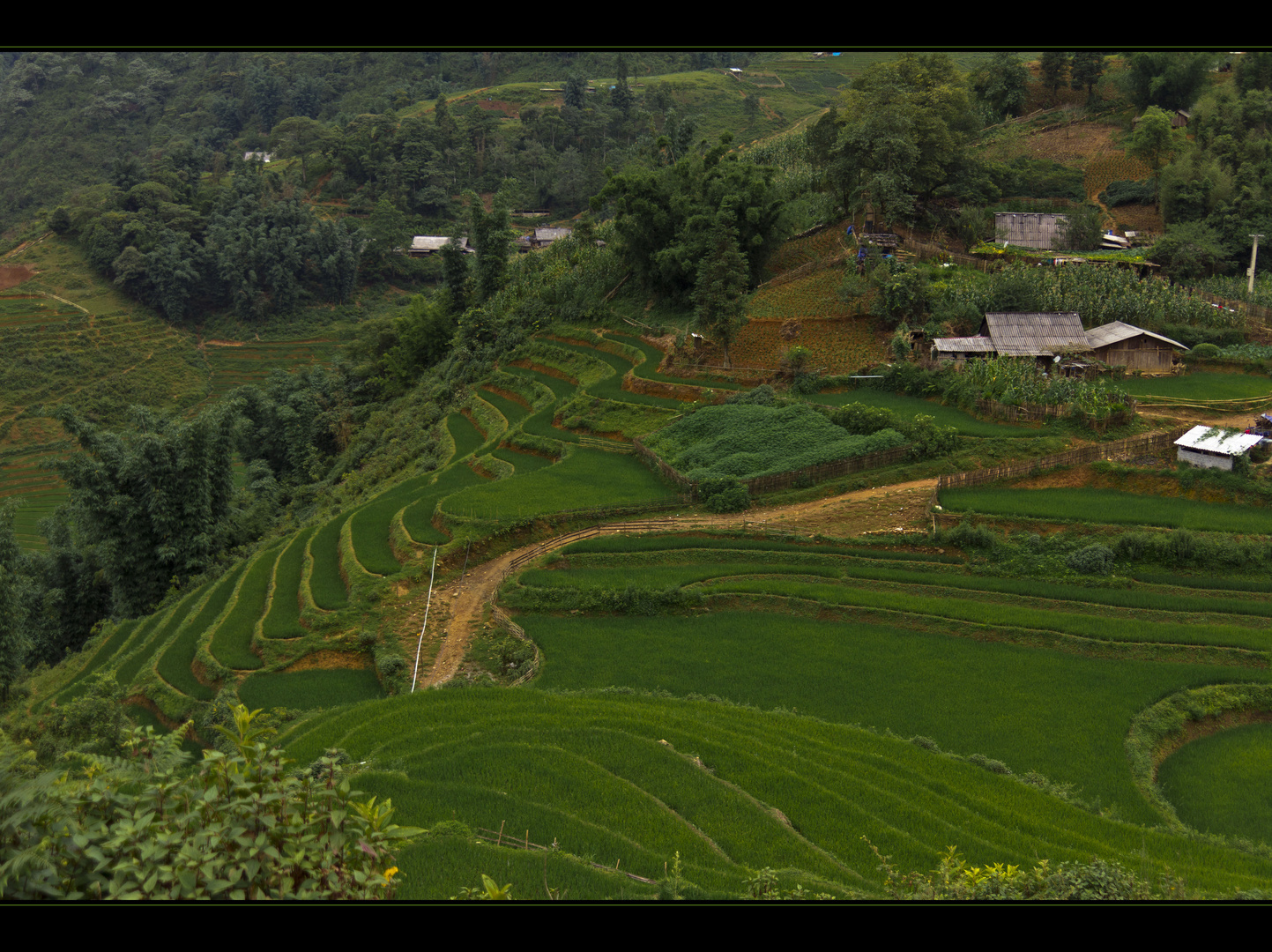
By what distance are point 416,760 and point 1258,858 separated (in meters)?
13.9

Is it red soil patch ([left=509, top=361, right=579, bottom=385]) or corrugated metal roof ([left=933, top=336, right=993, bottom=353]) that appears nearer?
corrugated metal roof ([left=933, top=336, right=993, bottom=353])

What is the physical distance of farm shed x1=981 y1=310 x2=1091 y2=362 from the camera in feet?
124

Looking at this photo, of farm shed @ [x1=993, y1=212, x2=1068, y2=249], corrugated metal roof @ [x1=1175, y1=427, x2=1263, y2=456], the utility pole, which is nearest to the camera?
corrugated metal roof @ [x1=1175, y1=427, x2=1263, y2=456]

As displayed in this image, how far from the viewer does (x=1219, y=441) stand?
→ 28.5 metres

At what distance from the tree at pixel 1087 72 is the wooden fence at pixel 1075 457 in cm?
4614

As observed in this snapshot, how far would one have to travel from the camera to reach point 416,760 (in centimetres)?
1600

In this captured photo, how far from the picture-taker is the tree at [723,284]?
39188 mm

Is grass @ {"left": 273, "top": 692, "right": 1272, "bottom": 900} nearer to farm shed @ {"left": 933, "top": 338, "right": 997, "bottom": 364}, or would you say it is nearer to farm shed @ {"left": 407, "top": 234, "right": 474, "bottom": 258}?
farm shed @ {"left": 933, "top": 338, "right": 997, "bottom": 364}

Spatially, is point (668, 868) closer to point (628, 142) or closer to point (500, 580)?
point (500, 580)

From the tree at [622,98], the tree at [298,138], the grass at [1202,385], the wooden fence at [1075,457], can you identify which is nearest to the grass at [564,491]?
the wooden fence at [1075,457]

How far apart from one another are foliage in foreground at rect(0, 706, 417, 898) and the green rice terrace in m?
4.56

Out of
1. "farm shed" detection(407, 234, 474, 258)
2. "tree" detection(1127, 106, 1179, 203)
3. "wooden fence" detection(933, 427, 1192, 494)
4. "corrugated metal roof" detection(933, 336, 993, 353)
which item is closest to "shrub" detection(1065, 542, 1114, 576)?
"wooden fence" detection(933, 427, 1192, 494)

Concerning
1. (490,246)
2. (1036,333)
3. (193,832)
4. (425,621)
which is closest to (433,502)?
(425,621)

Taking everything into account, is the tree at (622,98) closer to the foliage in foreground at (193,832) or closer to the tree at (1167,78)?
the tree at (1167,78)
